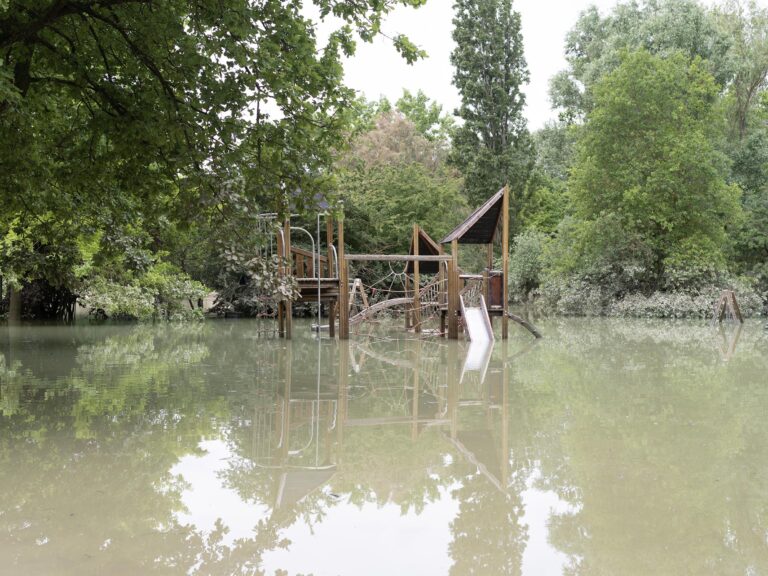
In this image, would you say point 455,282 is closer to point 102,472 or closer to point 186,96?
point 186,96

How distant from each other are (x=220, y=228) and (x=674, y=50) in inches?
1183

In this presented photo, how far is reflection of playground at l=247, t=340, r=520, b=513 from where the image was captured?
5730 mm

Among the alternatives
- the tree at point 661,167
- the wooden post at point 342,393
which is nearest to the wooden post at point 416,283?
the wooden post at point 342,393

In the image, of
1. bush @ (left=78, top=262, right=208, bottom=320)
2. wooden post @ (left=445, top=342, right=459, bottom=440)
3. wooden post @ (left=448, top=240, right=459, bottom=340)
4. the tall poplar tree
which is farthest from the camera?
the tall poplar tree

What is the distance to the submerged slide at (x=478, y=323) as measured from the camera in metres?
18.5

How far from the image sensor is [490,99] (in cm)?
3997

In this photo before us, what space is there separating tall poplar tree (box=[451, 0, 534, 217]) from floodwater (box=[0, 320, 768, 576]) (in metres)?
29.1

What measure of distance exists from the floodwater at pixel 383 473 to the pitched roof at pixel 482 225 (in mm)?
8204

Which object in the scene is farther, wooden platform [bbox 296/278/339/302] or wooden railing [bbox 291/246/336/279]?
wooden railing [bbox 291/246/336/279]

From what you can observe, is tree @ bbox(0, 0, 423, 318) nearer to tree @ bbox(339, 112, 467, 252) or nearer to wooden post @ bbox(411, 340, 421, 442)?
wooden post @ bbox(411, 340, 421, 442)

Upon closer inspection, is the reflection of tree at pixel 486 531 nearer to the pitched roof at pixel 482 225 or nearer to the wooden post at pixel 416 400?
the wooden post at pixel 416 400

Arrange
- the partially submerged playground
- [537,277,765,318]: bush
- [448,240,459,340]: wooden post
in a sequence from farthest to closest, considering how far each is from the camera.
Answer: [537,277,765,318]: bush
[448,240,459,340]: wooden post
the partially submerged playground

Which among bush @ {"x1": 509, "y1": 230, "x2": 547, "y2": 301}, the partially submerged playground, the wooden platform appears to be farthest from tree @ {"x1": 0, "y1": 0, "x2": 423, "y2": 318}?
bush @ {"x1": 509, "y1": 230, "x2": 547, "y2": 301}

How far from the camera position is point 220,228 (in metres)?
8.75
